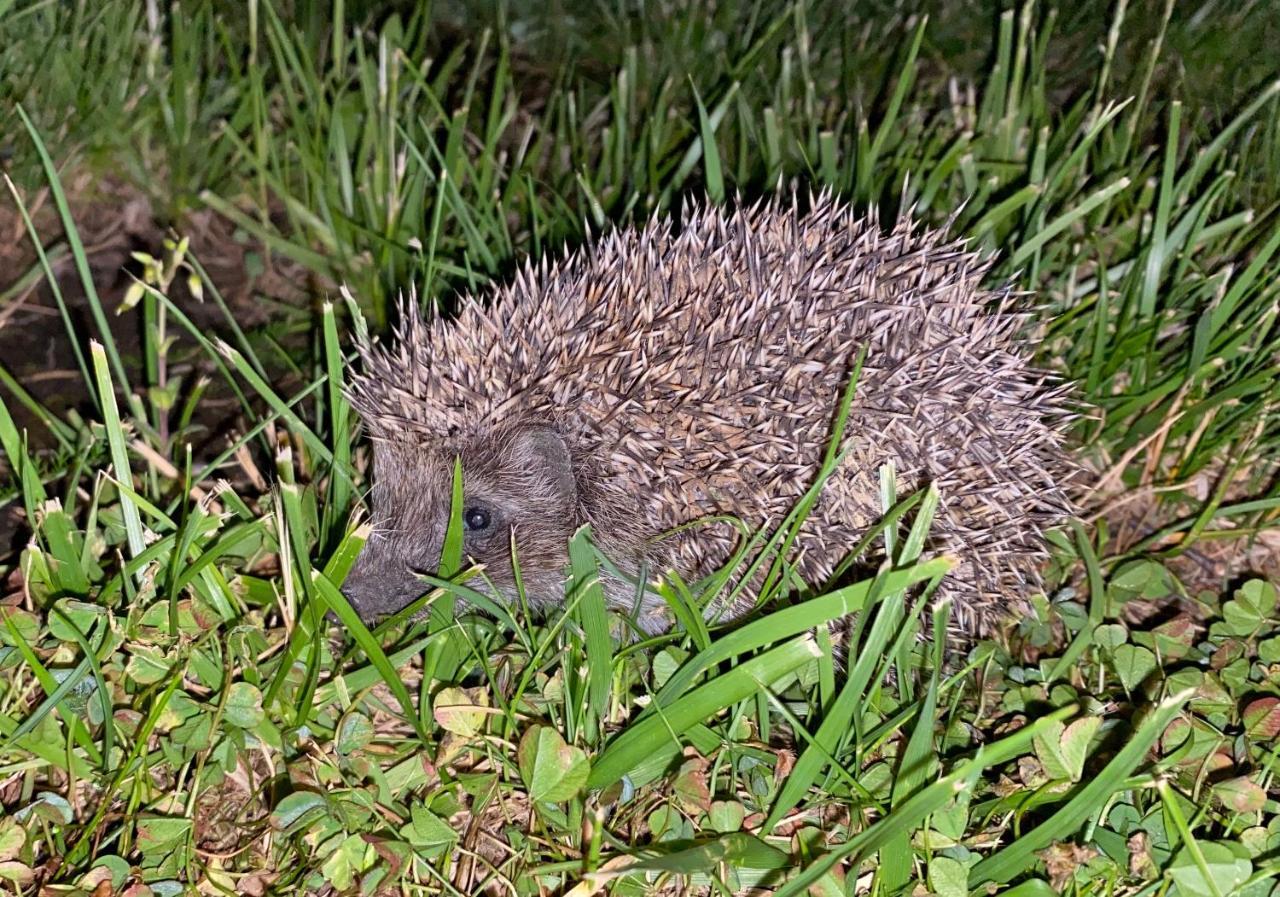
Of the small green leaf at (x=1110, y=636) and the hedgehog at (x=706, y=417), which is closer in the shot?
the hedgehog at (x=706, y=417)

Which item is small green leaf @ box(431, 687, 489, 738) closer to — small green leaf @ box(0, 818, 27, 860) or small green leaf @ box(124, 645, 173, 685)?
small green leaf @ box(124, 645, 173, 685)

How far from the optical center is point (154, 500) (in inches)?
137

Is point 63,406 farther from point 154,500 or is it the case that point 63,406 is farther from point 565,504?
point 565,504

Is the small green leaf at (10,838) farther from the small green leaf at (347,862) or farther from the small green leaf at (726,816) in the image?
the small green leaf at (726,816)

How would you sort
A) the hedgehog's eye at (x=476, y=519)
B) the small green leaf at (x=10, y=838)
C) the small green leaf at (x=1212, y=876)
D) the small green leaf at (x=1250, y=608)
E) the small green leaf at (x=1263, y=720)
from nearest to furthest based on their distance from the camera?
the small green leaf at (x=1212, y=876), the small green leaf at (x=10, y=838), the small green leaf at (x=1263, y=720), the hedgehog's eye at (x=476, y=519), the small green leaf at (x=1250, y=608)

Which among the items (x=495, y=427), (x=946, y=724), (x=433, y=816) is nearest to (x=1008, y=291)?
(x=946, y=724)

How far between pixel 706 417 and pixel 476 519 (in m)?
0.66

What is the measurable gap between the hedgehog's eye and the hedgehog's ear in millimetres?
191

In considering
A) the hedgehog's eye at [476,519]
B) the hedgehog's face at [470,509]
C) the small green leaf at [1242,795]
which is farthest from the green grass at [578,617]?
the hedgehog's eye at [476,519]

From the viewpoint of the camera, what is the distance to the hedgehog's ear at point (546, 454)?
301cm

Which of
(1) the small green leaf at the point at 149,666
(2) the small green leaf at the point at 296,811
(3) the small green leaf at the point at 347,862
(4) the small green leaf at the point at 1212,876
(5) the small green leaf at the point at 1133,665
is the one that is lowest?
(5) the small green leaf at the point at 1133,665

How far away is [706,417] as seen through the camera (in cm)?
291

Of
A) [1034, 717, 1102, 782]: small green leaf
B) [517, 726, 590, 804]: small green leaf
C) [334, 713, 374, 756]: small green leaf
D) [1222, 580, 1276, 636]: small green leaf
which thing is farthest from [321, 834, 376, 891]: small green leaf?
[1222, 580, 1276, 636]: small green leaf

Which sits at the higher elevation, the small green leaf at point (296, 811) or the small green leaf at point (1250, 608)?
the small green leaf at point (296, 811)
